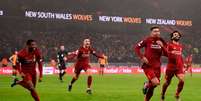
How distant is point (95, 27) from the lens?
5178cm

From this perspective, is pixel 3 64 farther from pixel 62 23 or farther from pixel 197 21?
pixel 197 21

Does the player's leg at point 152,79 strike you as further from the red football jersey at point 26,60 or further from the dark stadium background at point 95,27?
the dark stadium background at point 95,27

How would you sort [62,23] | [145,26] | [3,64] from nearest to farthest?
[3,64] < [62,23] < [145,26]

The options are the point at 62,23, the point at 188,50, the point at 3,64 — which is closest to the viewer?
the point at 3,64

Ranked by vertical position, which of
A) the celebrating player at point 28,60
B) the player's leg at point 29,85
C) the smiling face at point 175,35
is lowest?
the player's leg at point 29,85

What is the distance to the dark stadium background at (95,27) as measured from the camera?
4866 cm

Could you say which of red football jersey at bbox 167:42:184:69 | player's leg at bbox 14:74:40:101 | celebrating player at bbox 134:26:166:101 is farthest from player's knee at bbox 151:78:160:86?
player's leg at bbox 14:74:40:101

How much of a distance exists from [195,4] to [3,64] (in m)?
22.5

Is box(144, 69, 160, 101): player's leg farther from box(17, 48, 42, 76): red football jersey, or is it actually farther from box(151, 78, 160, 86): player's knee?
box(17, 48, 42, 76): red football jersey

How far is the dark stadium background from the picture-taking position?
48.7 meters

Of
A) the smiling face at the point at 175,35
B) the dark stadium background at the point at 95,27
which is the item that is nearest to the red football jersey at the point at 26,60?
the smiling face at the point at 175,35

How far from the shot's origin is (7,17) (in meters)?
46.9

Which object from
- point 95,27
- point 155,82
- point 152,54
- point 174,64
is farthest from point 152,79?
point 95,27

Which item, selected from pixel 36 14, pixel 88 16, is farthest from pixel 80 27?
pixel 36 14
